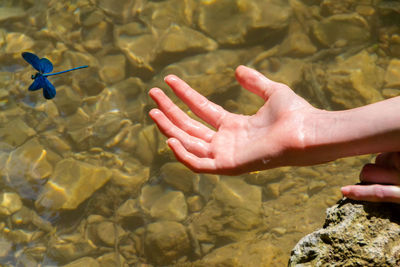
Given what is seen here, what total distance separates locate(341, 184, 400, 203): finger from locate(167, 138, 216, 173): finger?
1.05 m

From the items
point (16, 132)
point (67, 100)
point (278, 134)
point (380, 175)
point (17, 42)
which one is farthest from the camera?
point (17, 42)

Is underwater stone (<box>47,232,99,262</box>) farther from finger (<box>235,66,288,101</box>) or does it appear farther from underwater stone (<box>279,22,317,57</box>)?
underwater stone (<box>279,22,317,57</box>)

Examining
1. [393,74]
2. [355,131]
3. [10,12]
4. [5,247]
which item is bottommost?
[5,247]

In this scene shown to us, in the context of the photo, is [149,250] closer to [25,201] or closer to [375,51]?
[25,201]

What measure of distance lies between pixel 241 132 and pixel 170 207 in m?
2.01

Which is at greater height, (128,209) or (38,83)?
(38,83)

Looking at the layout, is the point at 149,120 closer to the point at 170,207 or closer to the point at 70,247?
the point at 170,207

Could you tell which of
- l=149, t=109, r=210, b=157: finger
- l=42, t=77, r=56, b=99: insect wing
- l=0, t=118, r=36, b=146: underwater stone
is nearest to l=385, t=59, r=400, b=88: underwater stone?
l=149, t=109, r=210, b=157: finger

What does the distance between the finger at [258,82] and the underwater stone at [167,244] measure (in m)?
2.18

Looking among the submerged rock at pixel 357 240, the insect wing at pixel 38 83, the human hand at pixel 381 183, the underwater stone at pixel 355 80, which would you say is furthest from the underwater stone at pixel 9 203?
the underwater stone at pixel 355 80

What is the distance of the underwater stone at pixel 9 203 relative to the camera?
15.1 ft

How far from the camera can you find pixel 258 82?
2.89 metres

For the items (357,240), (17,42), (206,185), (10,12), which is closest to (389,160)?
(357,240)

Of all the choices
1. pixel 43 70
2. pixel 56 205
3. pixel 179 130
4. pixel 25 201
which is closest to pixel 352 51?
pixel 179 130
